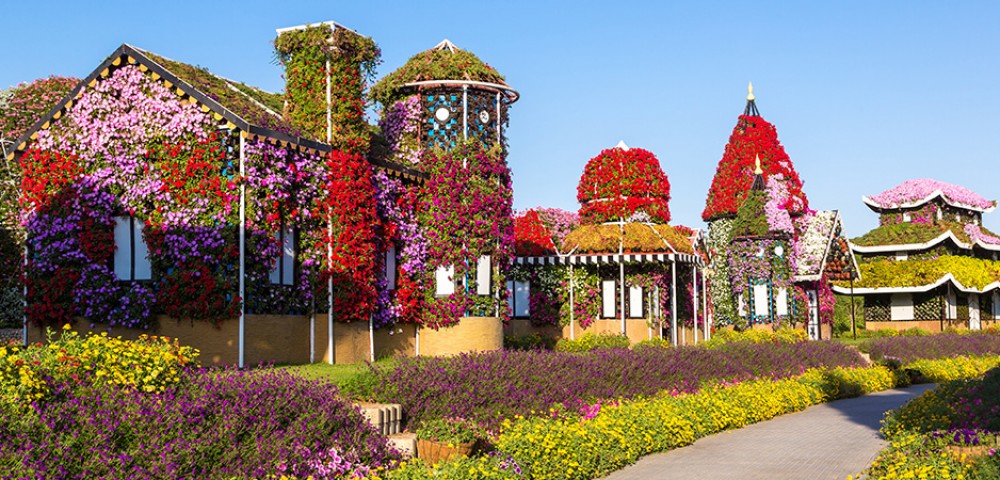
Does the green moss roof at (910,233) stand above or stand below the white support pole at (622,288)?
above

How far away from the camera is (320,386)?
11.6m

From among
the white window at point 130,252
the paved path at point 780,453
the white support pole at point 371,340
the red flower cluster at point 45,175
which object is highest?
the red flower cluster at point 45,175

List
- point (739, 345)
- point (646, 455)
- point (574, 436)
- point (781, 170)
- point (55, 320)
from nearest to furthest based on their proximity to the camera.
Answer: point (574, 436) < point (646, 455) < point (55, 320) < point (739, 345) < point (781, 170)

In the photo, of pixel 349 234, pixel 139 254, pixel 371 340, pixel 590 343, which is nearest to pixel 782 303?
pixel 590 343

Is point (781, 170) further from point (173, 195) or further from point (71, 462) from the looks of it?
point (71, 462)

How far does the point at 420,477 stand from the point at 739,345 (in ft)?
45.3

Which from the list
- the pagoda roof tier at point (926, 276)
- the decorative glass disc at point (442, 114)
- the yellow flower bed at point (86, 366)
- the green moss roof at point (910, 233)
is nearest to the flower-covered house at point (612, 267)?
the decorative glass disc at point (442, 114)

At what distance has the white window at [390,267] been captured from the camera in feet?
76.8

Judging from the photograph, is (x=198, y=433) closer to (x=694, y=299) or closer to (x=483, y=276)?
(x=483, y=276)

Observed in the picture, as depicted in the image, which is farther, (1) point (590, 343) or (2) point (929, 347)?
(2) point (929, 347)

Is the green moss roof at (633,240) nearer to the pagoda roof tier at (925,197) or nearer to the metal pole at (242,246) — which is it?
the metal pole at (242,246)

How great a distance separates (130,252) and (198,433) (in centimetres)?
1144

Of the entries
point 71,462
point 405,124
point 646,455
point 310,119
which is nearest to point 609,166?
point 405,124

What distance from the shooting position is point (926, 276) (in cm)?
5478
